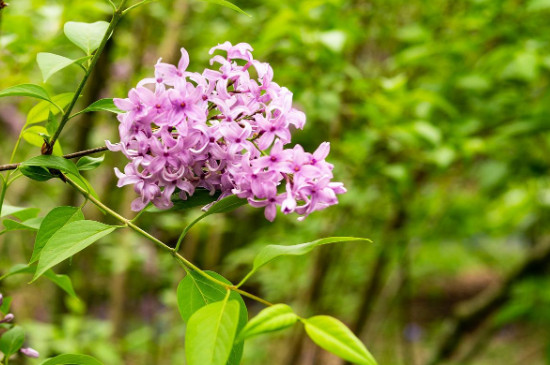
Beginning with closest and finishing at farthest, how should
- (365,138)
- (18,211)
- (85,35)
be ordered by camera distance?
(85,35) < (18,211) < (365,138)

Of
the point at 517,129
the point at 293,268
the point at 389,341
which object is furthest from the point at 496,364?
the point at 517,129

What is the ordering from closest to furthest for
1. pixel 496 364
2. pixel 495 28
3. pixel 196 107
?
pixel 196 107
pixel 495 28
pixel 496 364

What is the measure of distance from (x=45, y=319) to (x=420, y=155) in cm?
229

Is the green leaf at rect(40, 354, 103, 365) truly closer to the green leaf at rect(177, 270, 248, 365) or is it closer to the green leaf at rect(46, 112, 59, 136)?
the green leaf at rect(177, 270, 248, 365)

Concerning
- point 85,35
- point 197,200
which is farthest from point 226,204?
point 85,35

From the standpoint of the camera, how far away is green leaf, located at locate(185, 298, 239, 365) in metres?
0.50

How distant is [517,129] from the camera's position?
158cm

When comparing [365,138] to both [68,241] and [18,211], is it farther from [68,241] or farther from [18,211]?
[68,241]

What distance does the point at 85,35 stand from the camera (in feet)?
2.36

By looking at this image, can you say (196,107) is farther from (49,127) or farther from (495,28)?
(495,28)

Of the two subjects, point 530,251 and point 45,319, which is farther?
point 45,319

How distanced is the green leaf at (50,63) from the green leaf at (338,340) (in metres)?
0.37

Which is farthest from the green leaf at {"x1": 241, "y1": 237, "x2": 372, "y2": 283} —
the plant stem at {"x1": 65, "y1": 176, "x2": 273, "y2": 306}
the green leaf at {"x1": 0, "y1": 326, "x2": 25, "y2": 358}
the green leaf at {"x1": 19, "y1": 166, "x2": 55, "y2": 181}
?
the green leaf at {"x1": 0, "y1": 326, "x2": 25, "y2": 358}

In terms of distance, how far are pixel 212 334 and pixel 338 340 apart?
113 millimetres
